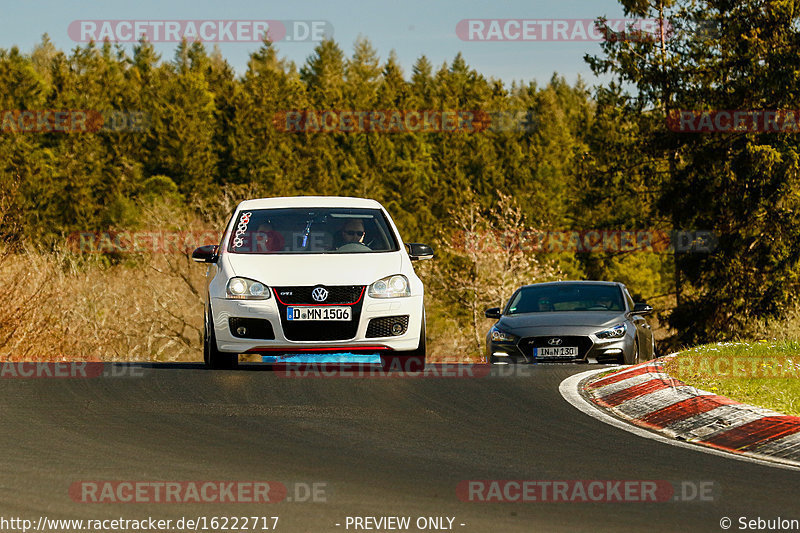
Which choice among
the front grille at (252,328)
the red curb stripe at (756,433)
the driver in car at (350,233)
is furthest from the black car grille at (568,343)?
the red curb stripe at (756,433)

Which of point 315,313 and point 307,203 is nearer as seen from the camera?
point 315,313

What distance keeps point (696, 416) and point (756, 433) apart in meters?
0.89

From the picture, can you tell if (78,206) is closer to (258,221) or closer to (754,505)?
(258,221)

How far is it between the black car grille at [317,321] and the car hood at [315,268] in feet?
0.28

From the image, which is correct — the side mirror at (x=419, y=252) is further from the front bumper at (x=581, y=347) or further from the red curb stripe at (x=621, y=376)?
the front bumper at (x=581, y=347)

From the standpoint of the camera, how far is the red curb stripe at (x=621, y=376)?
1137cm

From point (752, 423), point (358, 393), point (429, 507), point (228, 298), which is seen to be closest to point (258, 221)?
point (228, 298)

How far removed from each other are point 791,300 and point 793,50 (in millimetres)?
9558

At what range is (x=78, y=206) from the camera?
251ft

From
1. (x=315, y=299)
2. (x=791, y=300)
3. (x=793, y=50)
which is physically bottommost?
(x=791, y=300)
